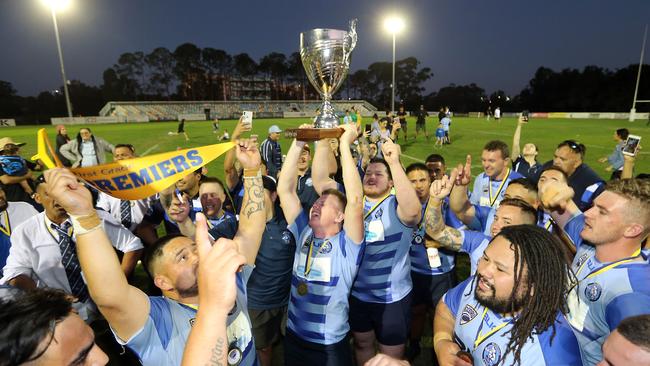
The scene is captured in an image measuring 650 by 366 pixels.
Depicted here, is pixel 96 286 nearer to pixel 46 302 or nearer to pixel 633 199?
pixel 46 302

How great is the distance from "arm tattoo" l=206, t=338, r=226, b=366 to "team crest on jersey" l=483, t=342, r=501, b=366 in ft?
4.82

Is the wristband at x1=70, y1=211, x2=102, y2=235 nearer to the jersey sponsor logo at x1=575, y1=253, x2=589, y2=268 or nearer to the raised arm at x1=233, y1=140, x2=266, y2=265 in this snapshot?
the raised arm at x1=233, y1=140, x2=266, y2=265

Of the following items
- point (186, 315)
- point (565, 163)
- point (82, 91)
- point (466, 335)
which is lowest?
point (466, 335)

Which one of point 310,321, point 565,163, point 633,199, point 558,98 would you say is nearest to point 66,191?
point 310,321

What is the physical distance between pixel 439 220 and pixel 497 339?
1.16m

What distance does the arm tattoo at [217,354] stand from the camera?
119 centimetres

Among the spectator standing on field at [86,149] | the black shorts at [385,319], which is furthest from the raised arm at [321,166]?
the spectator standing on field at [86,149]


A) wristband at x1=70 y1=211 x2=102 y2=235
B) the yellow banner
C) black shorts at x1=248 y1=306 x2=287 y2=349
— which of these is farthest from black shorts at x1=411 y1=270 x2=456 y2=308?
wristband at x1=70 y1=211 x2=102 y2=235

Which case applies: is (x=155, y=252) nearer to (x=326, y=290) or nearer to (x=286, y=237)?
(x=326, y=290)

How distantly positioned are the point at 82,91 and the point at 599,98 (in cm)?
10596

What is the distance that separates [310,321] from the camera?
2.62m

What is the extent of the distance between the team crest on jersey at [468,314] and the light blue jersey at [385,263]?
0.95 metres

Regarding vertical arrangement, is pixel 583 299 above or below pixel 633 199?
below

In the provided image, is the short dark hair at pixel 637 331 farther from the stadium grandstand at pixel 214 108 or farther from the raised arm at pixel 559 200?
the stadium grandstand at pixel 214 108
